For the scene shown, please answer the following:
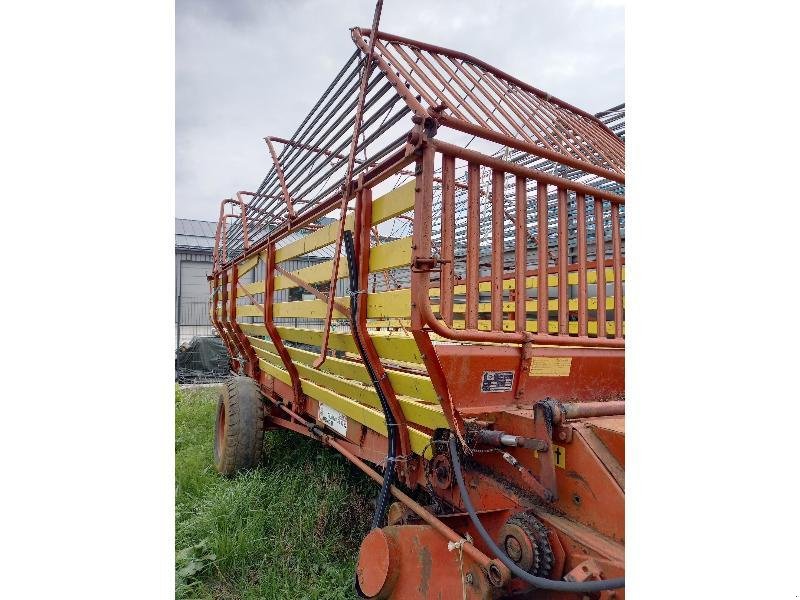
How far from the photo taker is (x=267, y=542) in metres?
2.77

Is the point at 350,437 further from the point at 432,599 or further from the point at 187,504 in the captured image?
the point at 187,504

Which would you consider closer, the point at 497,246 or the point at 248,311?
the point at 497,246

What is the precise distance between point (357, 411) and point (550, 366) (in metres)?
0.96

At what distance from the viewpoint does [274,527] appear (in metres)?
2.90

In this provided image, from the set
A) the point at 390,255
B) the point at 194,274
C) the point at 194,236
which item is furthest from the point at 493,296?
the point at 194,274

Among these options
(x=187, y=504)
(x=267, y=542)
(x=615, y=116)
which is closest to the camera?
(x=267, y=542)

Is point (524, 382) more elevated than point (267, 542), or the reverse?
point (524, 382)

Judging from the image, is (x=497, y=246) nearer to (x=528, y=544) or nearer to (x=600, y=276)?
(x=600, y=276)

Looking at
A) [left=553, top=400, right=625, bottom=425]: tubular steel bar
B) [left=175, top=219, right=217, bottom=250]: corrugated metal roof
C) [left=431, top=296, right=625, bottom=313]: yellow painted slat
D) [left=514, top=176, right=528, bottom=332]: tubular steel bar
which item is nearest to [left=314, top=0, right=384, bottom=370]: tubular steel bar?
[left=514, top=176, right=528, bottom=332]: tubular steel bar

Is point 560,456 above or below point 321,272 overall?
below

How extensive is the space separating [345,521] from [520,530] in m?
1.78

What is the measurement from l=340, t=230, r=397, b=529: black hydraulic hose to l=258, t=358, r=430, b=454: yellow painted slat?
0.08 m

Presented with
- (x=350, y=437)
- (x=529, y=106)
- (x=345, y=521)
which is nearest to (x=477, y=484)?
(x=350, y=437)
